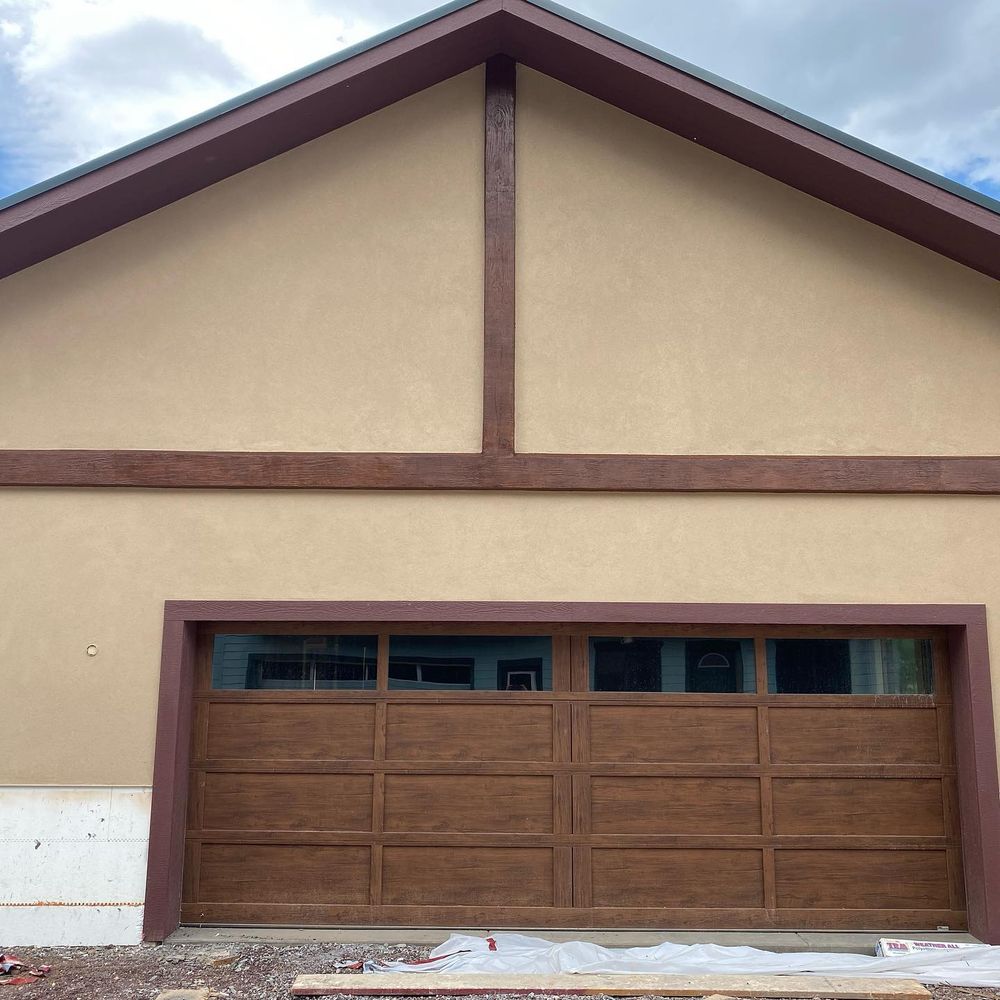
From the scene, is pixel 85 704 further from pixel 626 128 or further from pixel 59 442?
pixel 626 128

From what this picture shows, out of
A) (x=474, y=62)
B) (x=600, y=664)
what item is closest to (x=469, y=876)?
(x=600, y=664)

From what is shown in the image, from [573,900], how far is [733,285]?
4649 millimetres

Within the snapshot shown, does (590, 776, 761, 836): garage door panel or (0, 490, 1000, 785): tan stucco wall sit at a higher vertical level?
(0, 490, 1000, 785): tan stucco wall

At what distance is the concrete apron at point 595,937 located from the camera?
6691mm

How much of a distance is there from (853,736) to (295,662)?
4.10 meters

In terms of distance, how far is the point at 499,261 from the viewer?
7.40m

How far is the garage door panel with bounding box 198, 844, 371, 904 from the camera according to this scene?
6.98 m

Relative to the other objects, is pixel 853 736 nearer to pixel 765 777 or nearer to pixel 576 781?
pixel 765 777

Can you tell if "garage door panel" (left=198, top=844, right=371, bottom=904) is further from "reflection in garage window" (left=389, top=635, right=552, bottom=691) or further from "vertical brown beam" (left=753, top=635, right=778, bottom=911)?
"vertical brown beam" (left=753, top=635, right=778, bottom=911)

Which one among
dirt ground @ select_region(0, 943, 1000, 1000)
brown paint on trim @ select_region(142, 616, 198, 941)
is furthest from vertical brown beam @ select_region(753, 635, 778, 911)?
brown paint on trim @ select_region(142, 616, 198, 941)

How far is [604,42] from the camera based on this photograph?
711 cm

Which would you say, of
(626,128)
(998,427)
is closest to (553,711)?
(998,427)

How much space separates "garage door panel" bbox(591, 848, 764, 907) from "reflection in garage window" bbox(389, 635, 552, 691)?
1.35 metres

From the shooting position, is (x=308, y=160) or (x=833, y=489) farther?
(x=308, y=160)
